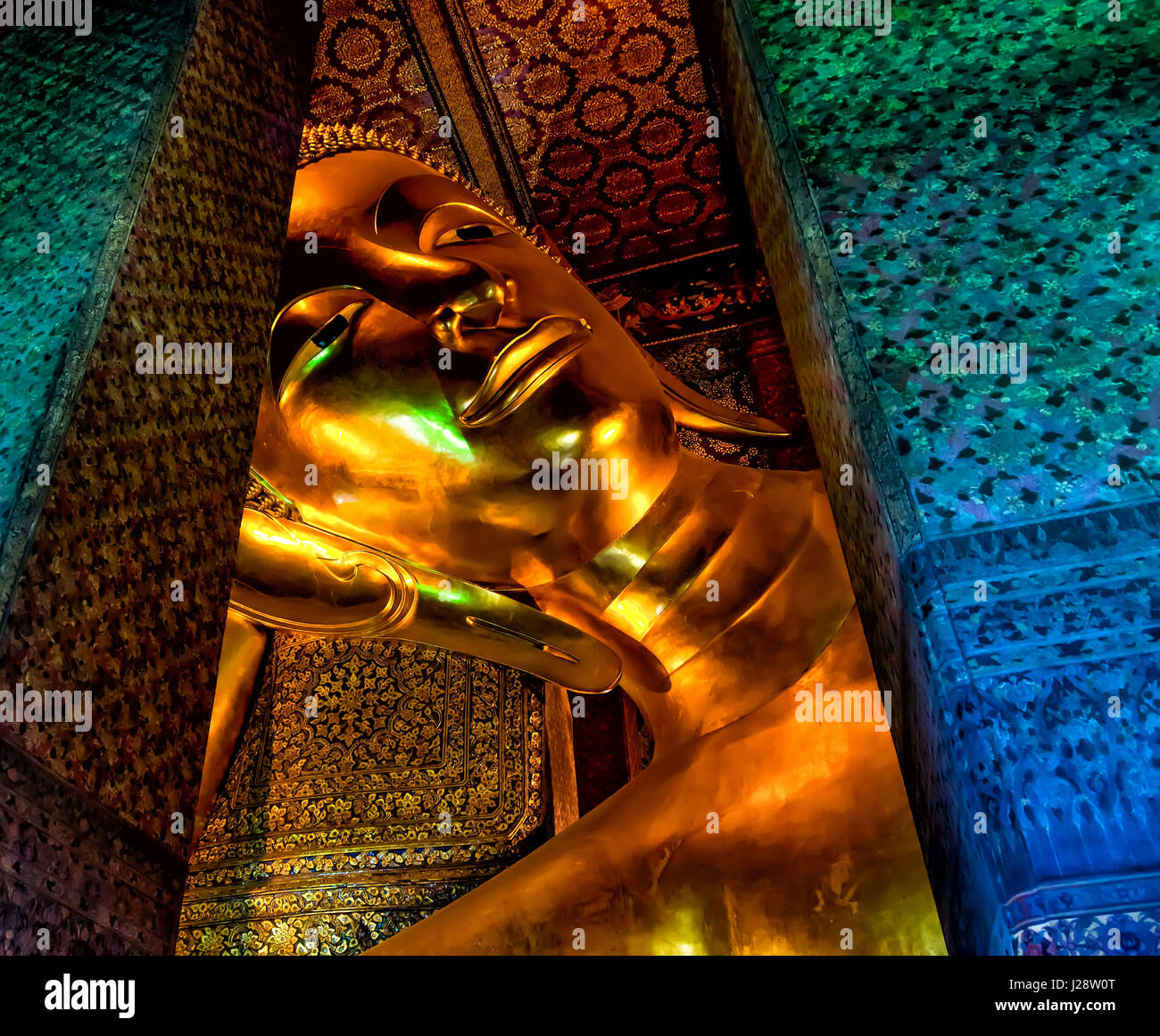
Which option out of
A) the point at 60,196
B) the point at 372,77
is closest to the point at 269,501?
the point at 60,196

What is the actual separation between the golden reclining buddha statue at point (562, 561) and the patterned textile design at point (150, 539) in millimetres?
406

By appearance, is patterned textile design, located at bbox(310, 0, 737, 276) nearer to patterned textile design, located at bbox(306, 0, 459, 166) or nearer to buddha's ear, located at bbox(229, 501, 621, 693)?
patterned textile design, located at bbox(306, 0, 459, 166)

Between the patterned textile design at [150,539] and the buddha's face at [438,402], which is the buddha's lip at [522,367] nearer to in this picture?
the buddha's face at [438,402]

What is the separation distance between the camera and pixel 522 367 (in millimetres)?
1621

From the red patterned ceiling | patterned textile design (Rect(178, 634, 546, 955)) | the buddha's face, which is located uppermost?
the red patterned ceiling

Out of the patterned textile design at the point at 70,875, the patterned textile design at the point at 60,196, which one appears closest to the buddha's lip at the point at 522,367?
the patterned textile design at the point at 60,196

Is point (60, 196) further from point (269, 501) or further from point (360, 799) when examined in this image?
point (360, 799)

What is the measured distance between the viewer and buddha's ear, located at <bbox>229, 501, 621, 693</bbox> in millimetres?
1428

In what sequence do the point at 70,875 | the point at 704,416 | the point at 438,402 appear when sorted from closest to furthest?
the point at 70,875 → the point at 438,402 → the point at 704,416

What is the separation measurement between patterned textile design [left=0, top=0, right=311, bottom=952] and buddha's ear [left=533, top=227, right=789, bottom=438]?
2.72 feet

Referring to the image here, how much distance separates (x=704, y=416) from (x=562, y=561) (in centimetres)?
40

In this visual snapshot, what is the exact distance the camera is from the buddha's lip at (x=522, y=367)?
5.24ft

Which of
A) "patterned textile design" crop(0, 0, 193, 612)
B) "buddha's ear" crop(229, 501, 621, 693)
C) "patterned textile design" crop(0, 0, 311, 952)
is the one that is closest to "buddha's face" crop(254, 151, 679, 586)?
"buddha's ear" crop(229, 501, 621, 693)

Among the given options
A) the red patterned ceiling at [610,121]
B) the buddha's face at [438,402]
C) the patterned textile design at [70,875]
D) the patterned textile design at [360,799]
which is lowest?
the patterned textile design at [70,875]
